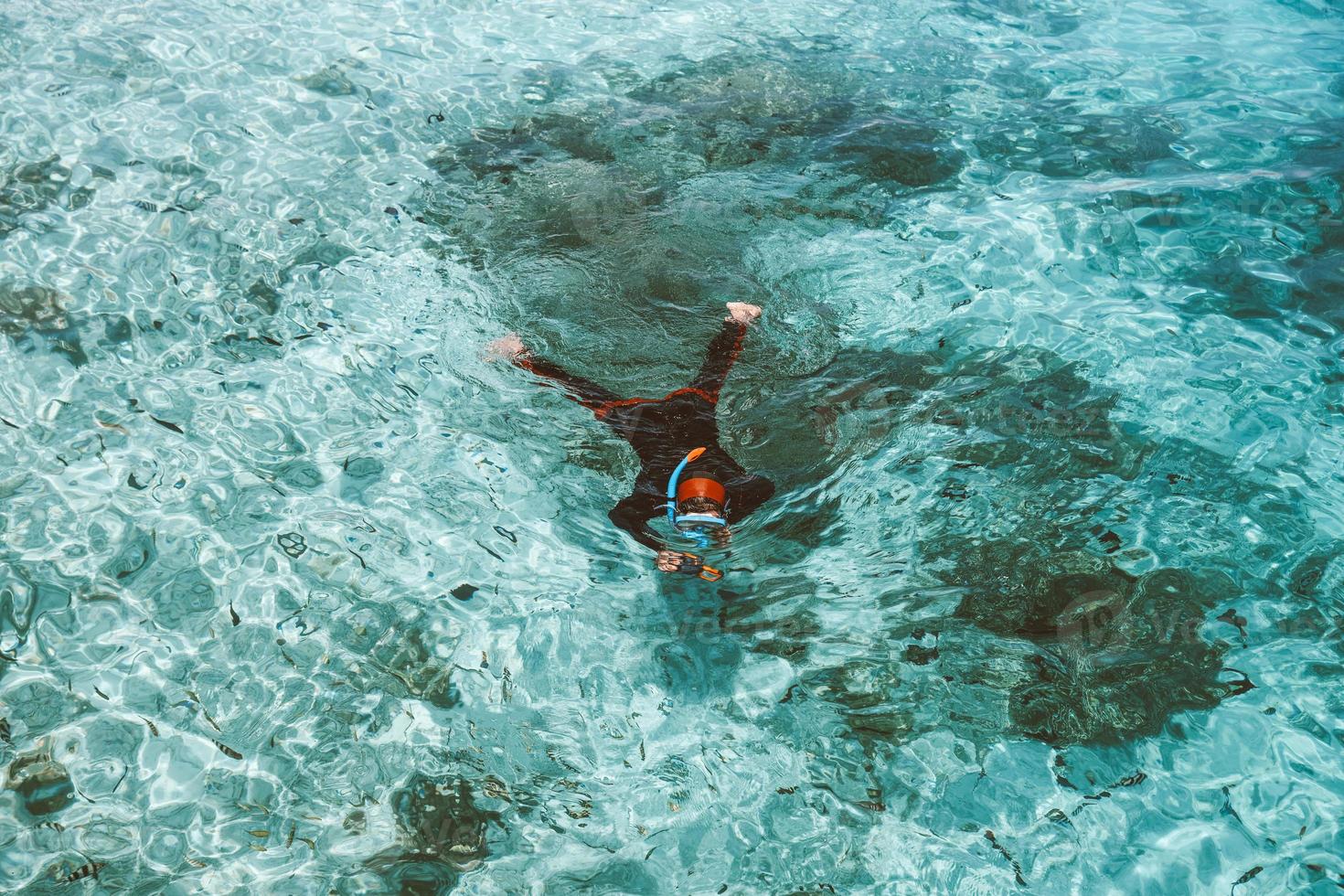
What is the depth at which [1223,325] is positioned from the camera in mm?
5590

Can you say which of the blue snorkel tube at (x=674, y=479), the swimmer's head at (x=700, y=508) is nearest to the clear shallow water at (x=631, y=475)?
the swimmer's head at (x=700, y=508)

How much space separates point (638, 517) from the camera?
4449 millimetres

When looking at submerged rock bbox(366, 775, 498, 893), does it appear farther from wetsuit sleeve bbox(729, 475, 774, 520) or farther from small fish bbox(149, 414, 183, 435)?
small fish bbox(149, 414, 183, 435)

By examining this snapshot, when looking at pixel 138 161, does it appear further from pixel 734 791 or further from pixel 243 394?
pixel 734 791

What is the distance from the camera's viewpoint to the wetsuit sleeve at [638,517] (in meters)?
4.39

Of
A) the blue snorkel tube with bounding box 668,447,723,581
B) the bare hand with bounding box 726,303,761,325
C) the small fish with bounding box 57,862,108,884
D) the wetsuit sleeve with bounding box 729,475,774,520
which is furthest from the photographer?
the bare hand with bounding box 726,303,761,325

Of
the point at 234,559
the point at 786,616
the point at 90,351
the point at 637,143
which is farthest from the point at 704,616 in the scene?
the point at 637,143

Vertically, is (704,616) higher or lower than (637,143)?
lower

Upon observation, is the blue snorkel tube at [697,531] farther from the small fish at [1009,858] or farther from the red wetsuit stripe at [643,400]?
the small fish at [1009,858]

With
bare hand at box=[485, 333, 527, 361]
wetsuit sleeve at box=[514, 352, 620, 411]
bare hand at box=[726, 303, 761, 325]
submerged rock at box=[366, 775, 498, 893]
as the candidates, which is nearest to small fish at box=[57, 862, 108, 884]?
submerged rock at box=[366, 775, 498, 893]

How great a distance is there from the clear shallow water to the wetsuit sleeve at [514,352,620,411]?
0.14 metres

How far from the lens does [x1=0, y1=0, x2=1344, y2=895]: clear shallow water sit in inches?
133

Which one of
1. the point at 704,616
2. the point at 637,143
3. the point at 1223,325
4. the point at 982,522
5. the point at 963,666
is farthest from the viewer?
the point at 637,143

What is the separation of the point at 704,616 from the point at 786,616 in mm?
361
